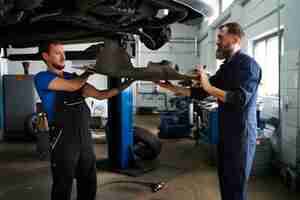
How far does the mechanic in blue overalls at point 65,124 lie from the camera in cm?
190

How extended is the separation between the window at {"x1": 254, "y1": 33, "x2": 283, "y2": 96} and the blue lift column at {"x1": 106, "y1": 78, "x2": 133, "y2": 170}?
2.15 meters

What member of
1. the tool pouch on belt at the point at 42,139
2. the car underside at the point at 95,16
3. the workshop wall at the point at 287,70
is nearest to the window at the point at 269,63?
the workshop wall at the point at 287,70

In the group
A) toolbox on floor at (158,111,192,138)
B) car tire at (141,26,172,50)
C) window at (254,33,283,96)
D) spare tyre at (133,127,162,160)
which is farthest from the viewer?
toolbox on floor at (158,111,192,138)

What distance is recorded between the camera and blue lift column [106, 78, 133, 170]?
372 cm

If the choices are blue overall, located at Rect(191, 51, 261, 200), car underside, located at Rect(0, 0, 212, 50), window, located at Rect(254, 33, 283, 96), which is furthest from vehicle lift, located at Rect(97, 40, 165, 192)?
window, located at Rect(254, 33, 283, 96)

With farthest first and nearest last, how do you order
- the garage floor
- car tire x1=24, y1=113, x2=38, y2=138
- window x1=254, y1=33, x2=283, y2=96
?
car tire x1=24, y1=113, x2=38, y2=138
window x1=254, y1=33, x2=283, y2=96
the garage floor

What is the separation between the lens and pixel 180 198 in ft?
9.21

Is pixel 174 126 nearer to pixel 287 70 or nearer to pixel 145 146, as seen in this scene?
pixel 145 146

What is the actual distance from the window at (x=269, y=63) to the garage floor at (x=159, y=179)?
134 centimetres

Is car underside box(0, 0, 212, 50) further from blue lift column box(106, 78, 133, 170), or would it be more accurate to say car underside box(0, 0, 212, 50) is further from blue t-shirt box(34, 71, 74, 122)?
blue lift column box(106, 78, 133, 170)

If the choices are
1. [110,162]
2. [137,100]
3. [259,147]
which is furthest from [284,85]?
[137,100]

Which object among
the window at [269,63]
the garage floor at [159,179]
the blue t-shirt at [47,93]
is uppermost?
the window at [269,63]

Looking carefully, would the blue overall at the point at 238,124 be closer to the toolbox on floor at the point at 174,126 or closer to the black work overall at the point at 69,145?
the black work overall at the point at 69,145

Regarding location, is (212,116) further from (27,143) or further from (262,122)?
(27,143)
